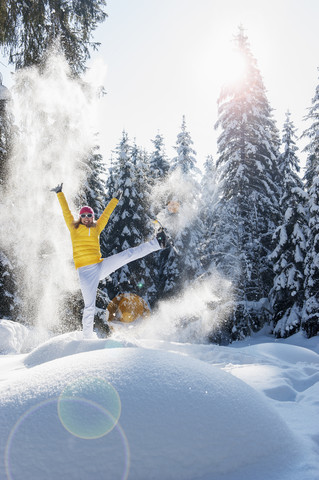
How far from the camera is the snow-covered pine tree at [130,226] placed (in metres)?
21.4

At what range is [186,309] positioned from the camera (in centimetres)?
1695

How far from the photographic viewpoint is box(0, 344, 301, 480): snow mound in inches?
65.7

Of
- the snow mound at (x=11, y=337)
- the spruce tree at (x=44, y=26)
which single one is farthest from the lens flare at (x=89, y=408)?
the spruce tree at (x=44, y=26)

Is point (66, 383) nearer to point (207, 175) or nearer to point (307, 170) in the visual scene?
point (307, 170)

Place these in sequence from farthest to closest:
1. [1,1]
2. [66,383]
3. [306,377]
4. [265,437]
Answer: [1,1] < [306,377] < [66,383] < [265,437]

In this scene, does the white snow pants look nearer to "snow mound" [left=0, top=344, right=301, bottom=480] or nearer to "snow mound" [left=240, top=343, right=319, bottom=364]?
"snow mound" [left=240, top=343, right=319, bottom=364]

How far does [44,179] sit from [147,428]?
30.6ft

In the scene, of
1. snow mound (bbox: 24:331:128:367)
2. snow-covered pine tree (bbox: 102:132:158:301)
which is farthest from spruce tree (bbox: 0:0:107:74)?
snow-covered pine tree (bbox: 102:132:158:301)

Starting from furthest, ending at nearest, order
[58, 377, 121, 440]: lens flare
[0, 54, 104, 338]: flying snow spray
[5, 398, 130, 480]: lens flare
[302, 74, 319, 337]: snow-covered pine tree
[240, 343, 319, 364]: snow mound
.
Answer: [302, 74, 319, 337]: snow-covered pine tree, [0, 54, 104, 338]: flying snow spray, [240, 343, 319, 364]: snow mound, [58, 377, 121, 440]: lens flare, [5, 398, 130, 480]: lens flare

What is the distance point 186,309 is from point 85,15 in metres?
12.9

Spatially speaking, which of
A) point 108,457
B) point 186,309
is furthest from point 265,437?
point 186,309

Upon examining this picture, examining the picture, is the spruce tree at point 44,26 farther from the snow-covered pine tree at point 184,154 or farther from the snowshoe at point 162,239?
the snow-covered pine tree at point 184,154

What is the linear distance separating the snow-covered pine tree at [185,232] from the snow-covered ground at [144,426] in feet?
68.9

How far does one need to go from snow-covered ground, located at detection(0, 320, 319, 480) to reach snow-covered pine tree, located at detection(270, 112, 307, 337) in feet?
42.0
